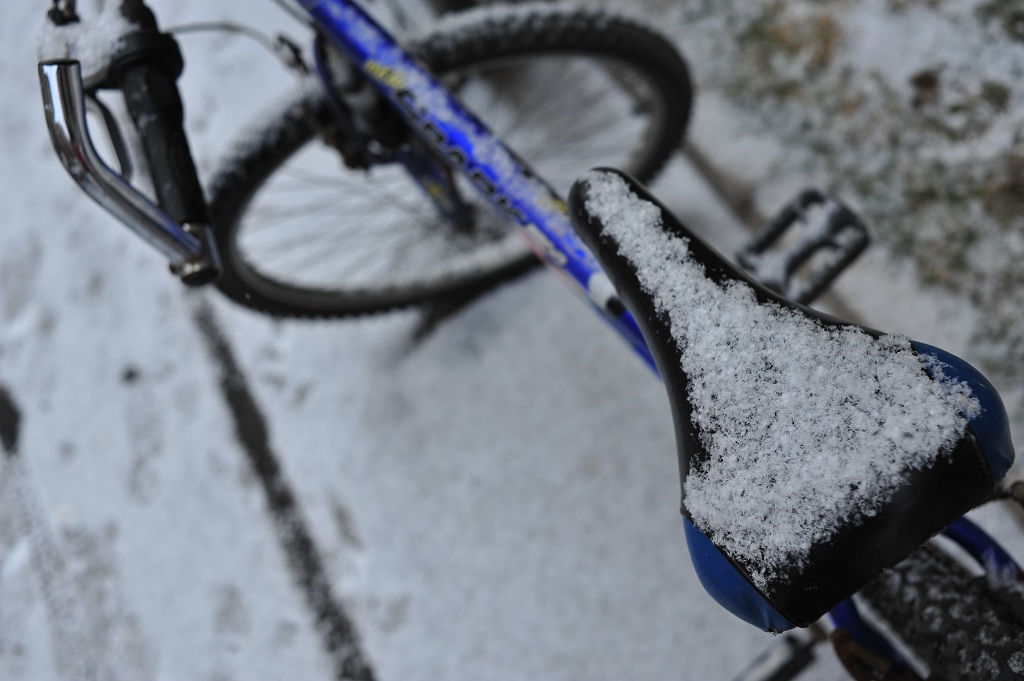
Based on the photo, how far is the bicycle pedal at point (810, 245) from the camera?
1.21 meters

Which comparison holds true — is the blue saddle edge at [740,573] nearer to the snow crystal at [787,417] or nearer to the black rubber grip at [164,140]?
the snow crystal at [787,417]

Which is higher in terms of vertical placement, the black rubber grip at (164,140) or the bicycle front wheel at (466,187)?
the black rubber grip at (164,140)

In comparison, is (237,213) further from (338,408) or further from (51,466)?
(51,466)

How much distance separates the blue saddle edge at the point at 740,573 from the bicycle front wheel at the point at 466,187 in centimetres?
85

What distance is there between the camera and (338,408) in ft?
5.24

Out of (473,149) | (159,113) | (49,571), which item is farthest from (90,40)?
(49,571)

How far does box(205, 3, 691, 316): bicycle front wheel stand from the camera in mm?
1194

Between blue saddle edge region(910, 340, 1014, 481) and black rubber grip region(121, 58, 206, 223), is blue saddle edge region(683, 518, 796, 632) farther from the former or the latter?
black rubber grip region(121, 58, 206, 223)

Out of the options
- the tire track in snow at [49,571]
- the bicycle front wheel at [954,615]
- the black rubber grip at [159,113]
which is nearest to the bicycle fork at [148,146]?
the black rubber grip at [159,113]

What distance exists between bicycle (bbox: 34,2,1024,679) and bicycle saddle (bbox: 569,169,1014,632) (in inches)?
1.2

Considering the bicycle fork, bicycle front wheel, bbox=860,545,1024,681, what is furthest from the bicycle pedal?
the bicycle fork

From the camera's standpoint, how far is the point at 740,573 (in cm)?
62

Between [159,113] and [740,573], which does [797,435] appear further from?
[159,113]

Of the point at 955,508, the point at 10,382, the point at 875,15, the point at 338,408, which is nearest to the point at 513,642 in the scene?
the point at 338,408
